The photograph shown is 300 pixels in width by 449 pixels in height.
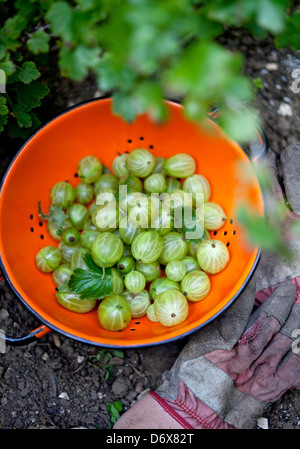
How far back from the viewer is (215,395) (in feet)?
5.38

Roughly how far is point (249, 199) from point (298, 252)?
45 cm

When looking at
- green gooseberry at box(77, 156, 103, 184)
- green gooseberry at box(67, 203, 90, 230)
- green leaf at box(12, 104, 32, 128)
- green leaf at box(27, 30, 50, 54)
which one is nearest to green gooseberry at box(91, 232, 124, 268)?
green gooseberry at box(67, 203, 90, 230)

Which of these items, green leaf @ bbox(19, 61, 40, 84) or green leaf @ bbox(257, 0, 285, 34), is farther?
green leaf @ bbox(19, 61, 40, 84)

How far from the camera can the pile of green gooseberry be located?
61.1 inches

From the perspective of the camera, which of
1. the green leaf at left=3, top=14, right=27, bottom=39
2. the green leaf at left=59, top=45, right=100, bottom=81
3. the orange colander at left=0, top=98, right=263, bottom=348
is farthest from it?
the orange colander at left=0, top=98, right=263, bottom=348

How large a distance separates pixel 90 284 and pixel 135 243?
9.4 inches

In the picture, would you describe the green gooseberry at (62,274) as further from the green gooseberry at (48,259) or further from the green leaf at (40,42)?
the green leaf at (40,42)

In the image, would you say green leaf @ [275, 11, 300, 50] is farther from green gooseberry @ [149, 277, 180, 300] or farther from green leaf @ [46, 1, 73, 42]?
green gooseberry @ [149, 277, 180, 300]

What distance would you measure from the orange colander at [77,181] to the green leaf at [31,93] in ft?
0.42

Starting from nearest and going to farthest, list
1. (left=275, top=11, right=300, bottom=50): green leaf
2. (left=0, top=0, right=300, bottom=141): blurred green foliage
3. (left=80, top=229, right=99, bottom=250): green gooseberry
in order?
(left=0, top=0, right=300, bottom=141): blurred green foliage, (left=275, top=11, right=300, bottom=50): green leaf, (left=80, top=229, right=99, bottom=250): green gooseberry

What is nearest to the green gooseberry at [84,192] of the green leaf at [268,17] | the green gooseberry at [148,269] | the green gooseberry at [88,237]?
the green gooseberry at [88,237]

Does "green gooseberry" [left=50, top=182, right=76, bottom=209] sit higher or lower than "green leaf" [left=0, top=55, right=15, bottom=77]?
lower

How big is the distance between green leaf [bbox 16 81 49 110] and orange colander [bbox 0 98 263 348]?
0.13 metres

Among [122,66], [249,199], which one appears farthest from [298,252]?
[122,66]
